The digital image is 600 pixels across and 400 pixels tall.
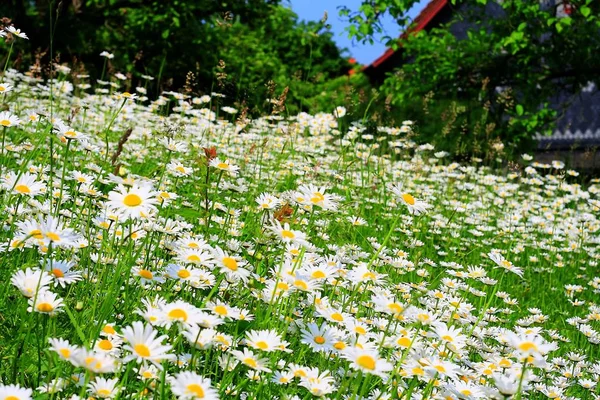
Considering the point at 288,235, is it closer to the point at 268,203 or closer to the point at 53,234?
the point at 268,203

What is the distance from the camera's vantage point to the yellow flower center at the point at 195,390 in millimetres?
1263

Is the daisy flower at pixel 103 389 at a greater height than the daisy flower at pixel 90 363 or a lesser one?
greater

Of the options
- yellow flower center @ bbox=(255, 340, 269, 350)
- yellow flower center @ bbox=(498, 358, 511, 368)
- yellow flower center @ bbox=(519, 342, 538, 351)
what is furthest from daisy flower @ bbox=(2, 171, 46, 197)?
yellow flower center @ bbox=(498, 358, 511, 368)

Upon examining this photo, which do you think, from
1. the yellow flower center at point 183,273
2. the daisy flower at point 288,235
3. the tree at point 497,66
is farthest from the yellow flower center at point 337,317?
the tree at point 497,66

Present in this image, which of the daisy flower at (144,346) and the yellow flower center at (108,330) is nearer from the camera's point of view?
the daisy flower at (144,346)

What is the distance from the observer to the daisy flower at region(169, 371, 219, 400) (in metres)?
1.25

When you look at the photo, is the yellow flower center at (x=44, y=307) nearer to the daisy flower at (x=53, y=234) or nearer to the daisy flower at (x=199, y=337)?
the daisy flower at (x=53, y=234)

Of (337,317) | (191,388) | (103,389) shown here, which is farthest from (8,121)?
(191,388)

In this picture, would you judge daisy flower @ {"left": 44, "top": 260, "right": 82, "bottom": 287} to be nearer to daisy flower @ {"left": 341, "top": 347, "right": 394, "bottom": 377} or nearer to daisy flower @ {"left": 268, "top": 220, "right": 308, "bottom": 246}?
daisy flower @ {"left": 268, "top": 220, "right": 308, "bottom": 246}

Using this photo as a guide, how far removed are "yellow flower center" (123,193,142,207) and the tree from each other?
28.6 feet

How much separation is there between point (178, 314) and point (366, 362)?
453 millimetres

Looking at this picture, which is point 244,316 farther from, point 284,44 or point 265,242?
point 284,44

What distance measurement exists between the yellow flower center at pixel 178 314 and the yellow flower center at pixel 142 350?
5.6 inches

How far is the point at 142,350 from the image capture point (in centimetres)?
133
